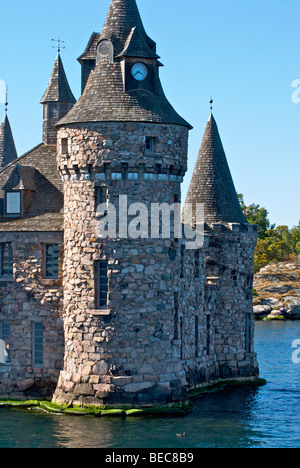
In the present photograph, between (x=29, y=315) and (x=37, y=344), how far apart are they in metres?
1.15

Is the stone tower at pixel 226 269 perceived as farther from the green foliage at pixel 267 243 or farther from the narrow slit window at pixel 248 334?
the green foliage at pixel 267 243

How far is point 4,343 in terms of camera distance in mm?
37969

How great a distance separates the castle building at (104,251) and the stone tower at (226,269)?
415cm

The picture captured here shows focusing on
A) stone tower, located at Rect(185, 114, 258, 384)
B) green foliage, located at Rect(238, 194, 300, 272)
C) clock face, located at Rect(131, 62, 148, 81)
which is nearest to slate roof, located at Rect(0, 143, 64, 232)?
clock face, located at Rect(131, 62, 148, 81)

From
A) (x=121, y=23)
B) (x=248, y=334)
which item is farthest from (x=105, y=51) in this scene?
(x=248, y=334)

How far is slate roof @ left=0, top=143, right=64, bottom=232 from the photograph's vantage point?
38.0 m

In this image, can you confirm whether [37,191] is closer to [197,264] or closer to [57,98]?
[57,98]

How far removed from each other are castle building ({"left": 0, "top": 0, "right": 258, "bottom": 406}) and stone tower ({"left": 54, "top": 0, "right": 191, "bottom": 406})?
0.15ft

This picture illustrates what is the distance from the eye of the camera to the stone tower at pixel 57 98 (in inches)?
1694
